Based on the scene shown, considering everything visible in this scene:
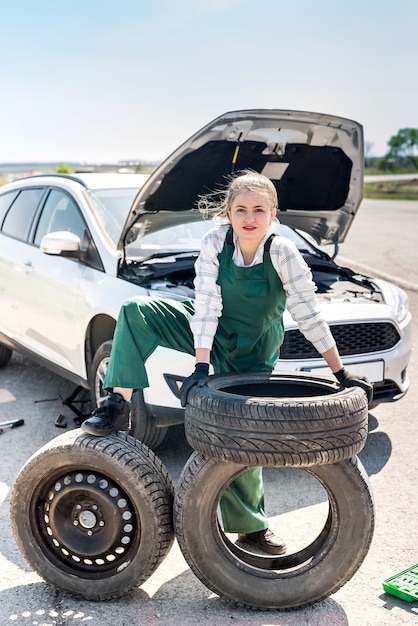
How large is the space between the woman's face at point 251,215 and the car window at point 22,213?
333 centimetres

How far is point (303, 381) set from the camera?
343 centimetres

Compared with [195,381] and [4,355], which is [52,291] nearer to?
[4,355]

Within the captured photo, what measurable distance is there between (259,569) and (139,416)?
1609 mm

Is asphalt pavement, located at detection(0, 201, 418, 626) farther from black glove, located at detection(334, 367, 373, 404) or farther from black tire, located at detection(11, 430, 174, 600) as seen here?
black glove, located at detection(334, 367, 373, 404)

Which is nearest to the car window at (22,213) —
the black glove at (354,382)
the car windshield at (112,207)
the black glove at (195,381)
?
the car windshield at (112,207)

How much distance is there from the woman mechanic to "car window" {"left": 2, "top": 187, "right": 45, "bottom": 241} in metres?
3.19

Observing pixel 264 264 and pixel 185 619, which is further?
pixel 264 264

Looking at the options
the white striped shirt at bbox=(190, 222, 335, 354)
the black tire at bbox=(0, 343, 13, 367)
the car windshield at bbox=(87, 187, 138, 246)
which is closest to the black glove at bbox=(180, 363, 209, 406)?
the white striped shirt at bbox=(190, 222, 335, 354)

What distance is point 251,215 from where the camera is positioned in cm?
331

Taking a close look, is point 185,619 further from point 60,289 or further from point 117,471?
point 60,289

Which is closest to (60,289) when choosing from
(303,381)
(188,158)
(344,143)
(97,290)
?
(97,290)

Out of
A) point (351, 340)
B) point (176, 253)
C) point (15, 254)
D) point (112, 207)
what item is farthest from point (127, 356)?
point (15, 254)

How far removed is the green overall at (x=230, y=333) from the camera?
131 inches

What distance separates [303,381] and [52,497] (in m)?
1.20
